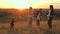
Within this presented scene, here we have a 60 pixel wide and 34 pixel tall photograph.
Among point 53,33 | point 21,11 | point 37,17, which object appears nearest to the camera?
point 53,33

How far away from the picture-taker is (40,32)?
38.4 feet

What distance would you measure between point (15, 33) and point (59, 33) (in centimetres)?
228

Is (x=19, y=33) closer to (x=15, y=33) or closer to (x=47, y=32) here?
(x=15, y=33)

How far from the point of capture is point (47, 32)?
11.6 metres

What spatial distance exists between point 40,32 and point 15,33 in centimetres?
132

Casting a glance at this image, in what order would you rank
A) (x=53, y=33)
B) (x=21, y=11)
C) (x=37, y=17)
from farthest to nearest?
(x=21, y=11), (x=37, y=17), (x=53, y=33)

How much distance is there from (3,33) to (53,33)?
263 cm

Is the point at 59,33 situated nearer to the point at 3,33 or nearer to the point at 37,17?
the point at 37,17

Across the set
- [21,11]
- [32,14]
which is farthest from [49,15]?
[21,11]

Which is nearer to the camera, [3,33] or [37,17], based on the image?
[3,33]

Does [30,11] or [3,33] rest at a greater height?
[30,11]

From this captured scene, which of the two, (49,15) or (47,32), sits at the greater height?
(49,15)

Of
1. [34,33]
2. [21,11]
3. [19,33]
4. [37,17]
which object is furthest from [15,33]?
[21,11]

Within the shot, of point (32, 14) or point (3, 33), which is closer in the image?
point (3, 33)
